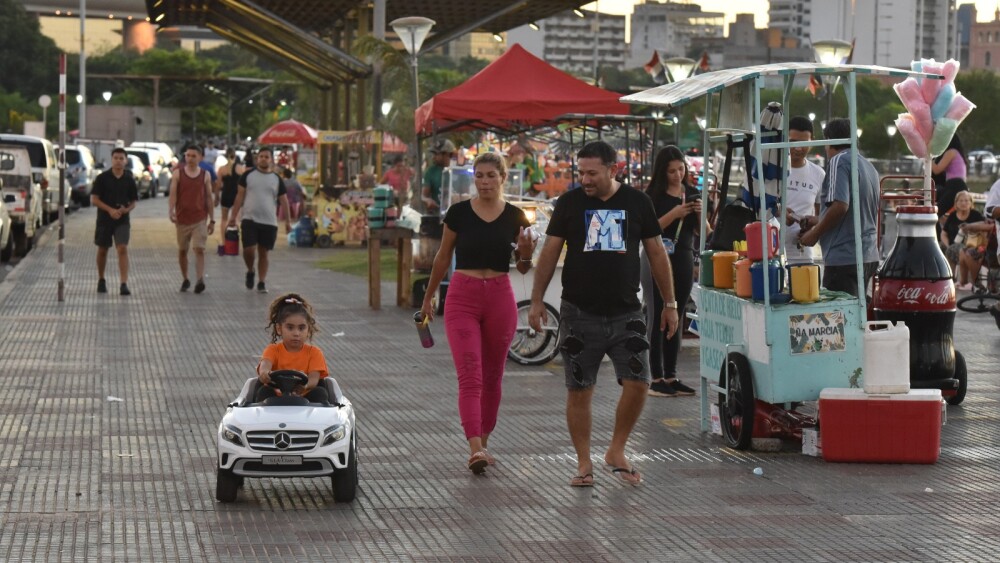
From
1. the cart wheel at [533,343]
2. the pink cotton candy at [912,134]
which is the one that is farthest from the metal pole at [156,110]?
A: the pink cotton candy at [912,134]

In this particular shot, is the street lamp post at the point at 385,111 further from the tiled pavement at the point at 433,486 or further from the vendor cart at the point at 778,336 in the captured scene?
the vendor cart at the point at 778,336

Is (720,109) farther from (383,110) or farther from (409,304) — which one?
(383,110)

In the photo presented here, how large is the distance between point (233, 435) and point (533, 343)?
578 cm

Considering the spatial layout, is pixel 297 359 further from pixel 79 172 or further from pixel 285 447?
pixel 79 172

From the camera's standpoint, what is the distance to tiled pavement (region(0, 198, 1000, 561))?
6836 mm

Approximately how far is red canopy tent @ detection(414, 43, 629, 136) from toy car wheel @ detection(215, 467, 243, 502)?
33.8 feet

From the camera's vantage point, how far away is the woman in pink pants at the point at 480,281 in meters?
8.56

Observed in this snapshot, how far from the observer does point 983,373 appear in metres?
12.6

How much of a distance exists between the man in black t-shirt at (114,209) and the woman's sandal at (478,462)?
10971 millimetres

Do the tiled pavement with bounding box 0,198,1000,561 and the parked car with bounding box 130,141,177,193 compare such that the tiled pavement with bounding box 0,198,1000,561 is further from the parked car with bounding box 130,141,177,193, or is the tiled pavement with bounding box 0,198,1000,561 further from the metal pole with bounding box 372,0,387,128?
the parked car with bounding box 130,141,177,193

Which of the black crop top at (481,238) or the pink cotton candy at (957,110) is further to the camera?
the pink cotton candy at (957,110)

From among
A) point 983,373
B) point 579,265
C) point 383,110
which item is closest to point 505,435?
point 579,265

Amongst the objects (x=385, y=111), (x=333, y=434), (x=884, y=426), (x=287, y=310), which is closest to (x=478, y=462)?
(x=333, y=434)

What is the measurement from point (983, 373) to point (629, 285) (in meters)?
5.56
